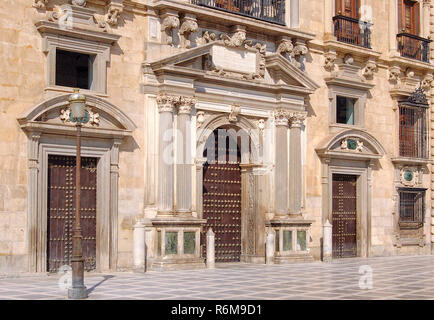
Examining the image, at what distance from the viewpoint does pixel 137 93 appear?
18.8 m

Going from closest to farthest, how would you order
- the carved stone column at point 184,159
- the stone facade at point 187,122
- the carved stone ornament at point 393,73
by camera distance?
the stone facade at point 187,122
the carved stone column at point 184,159
the carved stone ornament at point 393,73

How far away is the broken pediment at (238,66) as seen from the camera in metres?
19.0

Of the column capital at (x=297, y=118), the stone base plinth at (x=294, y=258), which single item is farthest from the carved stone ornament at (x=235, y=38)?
the stone base plinth at (x=294, y=258)

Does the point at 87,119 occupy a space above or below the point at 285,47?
below

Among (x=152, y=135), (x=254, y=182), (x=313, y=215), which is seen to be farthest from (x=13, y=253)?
(x=313, y=215)

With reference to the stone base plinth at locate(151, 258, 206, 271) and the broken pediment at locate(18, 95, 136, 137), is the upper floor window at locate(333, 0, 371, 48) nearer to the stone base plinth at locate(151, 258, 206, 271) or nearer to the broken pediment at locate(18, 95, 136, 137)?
the broken pediment at locate(18, 95, 136, 137)

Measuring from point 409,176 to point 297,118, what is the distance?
19.5 feet

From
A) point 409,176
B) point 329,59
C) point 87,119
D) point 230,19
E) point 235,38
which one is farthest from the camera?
point 409,176

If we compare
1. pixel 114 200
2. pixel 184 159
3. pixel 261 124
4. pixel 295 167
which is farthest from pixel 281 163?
pixel 114 200

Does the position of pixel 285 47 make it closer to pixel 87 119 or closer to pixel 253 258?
pixel 253 258

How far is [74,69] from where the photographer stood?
17969mm

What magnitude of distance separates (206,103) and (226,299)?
26.7 ft

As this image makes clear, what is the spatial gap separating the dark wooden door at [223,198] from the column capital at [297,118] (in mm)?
1763

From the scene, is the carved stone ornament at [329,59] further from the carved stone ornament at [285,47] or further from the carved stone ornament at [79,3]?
the carved stone ornament at [79,3]
